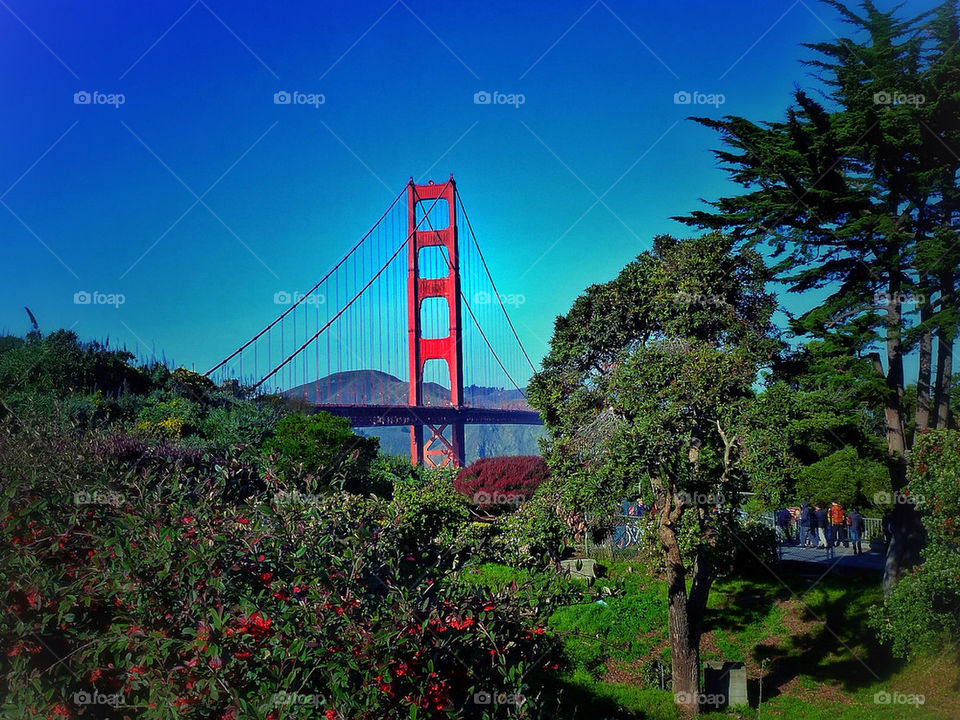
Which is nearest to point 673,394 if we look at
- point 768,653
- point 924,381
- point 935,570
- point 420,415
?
point 935,570

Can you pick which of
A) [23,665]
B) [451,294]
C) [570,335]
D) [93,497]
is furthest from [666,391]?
[451,294]

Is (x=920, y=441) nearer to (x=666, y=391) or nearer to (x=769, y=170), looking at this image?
(x=666, y=391)

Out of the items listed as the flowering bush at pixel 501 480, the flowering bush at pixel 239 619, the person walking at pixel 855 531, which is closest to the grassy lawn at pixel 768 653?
the flowering bush at pixel 501 480

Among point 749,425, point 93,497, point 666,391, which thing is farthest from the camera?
point 749,425

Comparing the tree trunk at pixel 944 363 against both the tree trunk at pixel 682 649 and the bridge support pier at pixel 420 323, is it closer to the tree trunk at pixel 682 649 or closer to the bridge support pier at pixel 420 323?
the tree trunk at pixel 682 649

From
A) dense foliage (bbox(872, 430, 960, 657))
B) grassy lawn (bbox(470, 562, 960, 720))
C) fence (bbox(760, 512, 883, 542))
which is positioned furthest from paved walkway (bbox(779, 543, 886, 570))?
dense foliage (bbox(872, 430, 960, 657))

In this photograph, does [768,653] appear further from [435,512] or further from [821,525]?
[435,512]
